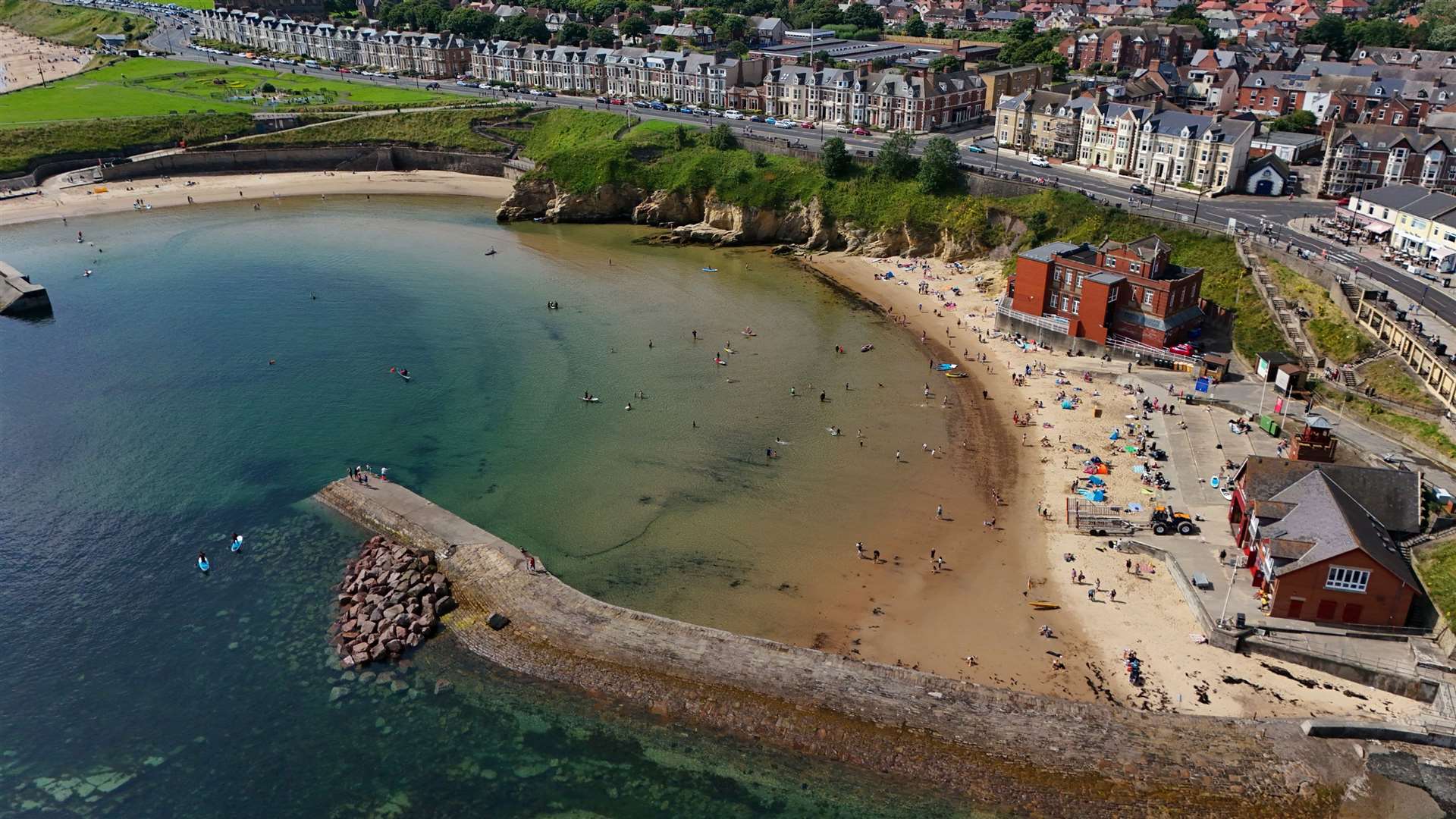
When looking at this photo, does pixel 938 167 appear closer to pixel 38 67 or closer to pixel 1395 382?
pixel 1395 382

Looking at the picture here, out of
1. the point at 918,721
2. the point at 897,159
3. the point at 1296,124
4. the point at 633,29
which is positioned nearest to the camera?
the point at 918,721

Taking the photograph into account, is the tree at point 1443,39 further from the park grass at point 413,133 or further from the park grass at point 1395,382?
the park grass at point 413,133

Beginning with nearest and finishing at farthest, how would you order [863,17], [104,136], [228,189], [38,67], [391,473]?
[391,473]
[228,189]
[104,136]
[38,67]
[863,17]

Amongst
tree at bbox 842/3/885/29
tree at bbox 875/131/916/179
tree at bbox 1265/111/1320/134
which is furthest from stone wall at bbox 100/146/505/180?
tree at bbox 842/3/885/29

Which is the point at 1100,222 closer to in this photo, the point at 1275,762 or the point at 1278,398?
the point at 1278,398

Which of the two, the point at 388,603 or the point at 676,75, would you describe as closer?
the point at 388,603

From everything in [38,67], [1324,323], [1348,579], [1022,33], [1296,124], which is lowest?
[1348,579]

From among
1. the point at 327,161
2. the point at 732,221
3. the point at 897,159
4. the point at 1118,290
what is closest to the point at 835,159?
the point at 897,159

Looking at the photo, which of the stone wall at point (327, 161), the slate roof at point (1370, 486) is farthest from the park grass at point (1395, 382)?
the stone wall at point (327, 161)
